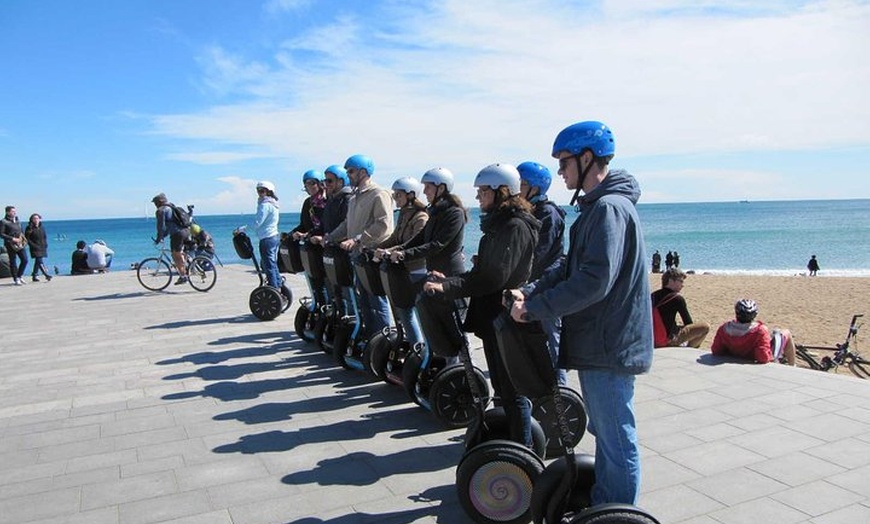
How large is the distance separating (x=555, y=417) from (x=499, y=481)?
984 mm

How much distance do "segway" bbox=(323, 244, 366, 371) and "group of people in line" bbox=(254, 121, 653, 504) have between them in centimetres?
15

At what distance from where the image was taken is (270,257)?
→ 31.1 feet

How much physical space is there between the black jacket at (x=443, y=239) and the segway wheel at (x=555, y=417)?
4.08 feet

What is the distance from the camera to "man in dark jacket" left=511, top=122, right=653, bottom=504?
101 inches

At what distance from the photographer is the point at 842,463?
413 cm

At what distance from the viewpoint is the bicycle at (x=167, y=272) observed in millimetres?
13672

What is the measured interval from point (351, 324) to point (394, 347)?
98 centimetres

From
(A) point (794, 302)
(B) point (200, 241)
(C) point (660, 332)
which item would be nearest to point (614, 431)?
(C) point (660, 332)

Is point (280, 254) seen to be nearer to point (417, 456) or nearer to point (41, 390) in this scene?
point (41, 390)

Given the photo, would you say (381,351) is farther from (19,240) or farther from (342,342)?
(19,240)

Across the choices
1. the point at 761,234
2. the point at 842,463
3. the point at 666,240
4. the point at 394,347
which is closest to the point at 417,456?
the point at 394,347

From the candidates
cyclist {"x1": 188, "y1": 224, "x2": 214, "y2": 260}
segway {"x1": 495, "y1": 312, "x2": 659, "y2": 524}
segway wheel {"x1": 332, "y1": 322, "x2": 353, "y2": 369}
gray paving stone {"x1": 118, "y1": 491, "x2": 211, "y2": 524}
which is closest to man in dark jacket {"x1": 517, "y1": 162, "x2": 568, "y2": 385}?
segway {"x1": 495, "y1": 312, "x2": 659, "y2": 524}

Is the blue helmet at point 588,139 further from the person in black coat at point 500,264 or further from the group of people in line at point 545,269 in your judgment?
the person in black coat at point 500,264

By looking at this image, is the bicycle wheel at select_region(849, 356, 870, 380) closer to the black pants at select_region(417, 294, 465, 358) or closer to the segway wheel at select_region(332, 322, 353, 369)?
the segway wheel at select_region(332, 322, 353, 369)
